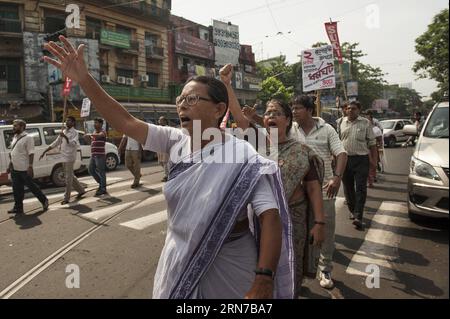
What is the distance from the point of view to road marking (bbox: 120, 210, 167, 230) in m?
5.62

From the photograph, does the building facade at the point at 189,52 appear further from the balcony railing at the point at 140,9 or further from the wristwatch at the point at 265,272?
the wristwatch at the point at 265,272

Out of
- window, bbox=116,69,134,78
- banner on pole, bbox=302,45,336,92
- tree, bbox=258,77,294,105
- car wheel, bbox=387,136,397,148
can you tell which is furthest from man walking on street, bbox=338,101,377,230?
tree, bbox=258,77,294,105

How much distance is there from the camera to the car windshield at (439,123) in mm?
872

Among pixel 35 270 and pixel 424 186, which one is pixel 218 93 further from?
pixel 35 270

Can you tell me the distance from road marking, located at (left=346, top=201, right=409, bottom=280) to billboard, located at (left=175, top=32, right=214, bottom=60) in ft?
92.9

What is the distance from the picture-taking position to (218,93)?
174 centimetres

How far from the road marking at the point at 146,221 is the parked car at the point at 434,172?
487 centimetres

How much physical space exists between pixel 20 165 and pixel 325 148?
560 centimetres

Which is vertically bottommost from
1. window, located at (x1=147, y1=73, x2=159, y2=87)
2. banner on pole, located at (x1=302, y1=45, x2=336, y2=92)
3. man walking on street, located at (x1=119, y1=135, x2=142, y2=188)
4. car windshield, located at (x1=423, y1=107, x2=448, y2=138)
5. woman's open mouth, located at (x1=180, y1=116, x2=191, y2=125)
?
man walking on street, located at (x1=119, y1=135, x2=142, y2=188)

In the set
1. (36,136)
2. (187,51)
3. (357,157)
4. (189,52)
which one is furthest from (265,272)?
(189,52)

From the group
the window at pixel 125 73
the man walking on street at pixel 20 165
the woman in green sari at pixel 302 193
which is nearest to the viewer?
the woman in green sari at pixel 302 193

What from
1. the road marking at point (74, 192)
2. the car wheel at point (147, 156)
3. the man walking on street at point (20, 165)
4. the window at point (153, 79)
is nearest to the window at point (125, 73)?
the window at point (153, 79)

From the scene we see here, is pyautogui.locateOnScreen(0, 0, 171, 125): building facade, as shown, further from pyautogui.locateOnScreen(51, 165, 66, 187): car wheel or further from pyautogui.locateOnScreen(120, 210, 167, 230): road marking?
pyautogui.locateOnScreen(120, 210, 167, 230): road marking
